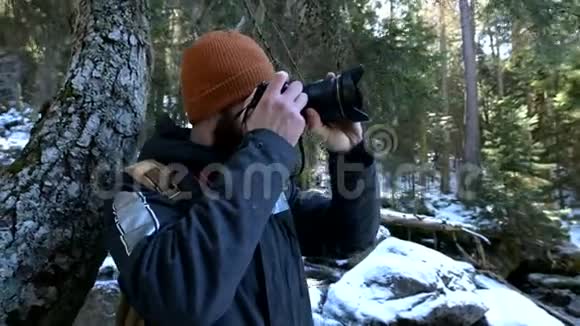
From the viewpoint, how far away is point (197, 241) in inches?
38.3

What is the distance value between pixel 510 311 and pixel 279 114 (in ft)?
12.7

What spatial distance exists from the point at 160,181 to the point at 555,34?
10.6 ft

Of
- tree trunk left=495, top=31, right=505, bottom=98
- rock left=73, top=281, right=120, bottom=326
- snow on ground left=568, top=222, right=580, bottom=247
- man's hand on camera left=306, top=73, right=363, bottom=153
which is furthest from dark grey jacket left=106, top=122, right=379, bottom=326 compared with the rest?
tree trunk left=495, top=31, right=505, bottom=98

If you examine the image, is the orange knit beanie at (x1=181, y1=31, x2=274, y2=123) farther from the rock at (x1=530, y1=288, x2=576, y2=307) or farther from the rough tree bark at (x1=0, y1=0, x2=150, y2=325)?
the rock at (x1=530, y1=288, x2=576, y2=307)

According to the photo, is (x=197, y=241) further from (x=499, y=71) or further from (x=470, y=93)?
(x=499, y=71)

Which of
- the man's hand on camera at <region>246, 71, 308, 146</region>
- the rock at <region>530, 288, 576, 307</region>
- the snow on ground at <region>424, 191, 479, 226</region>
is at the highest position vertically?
the man's hand on camera at <region>246, 71, 308, 146</region>

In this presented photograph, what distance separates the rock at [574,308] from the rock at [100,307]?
505cm

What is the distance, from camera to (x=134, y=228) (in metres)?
1.03

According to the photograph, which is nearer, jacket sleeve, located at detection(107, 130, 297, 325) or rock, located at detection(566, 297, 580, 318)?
jacket sleeve, located at detection(107, 130, 297, 325)

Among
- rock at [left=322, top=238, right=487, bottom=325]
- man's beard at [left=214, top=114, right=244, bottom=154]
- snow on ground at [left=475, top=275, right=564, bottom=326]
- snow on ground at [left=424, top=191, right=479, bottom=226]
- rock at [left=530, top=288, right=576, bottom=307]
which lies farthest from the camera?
snow on ground at [left=424, top=191, right=479, bottom=226]

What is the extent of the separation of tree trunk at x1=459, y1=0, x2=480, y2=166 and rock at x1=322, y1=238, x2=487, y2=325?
7542 millimetres

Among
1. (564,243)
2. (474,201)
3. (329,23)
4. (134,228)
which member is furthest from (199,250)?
(474,201)

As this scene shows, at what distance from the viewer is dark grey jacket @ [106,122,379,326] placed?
37.7 inches

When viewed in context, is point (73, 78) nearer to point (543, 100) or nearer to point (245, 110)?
point (245, 110)
